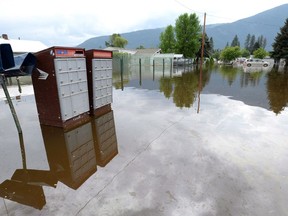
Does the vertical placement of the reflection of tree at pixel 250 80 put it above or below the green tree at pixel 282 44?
below

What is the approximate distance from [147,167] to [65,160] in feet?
5.09

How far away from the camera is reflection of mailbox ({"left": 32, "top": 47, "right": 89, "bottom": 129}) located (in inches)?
192

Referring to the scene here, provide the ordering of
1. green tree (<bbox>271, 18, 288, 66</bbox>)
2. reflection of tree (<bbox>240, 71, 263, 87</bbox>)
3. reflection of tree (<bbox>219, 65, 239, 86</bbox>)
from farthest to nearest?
green tree (<bbox>271, 18, 288, 66</bbox>), reflection of tree (<bbox>219, 65, 239, 86</bbox>), reflection of tree (<bbox>240, 71, 263, 87</bbox>)

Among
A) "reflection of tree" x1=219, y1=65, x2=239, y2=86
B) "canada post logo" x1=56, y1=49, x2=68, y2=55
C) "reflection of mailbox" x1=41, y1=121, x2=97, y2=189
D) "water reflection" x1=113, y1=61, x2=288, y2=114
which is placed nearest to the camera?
"reflection of mailbox" x1=41, y1=121, x2=97, y2=189

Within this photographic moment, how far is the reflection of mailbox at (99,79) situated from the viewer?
5922 millimetres

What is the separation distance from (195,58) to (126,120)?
55.6 meters

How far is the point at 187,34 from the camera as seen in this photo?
5184 cm

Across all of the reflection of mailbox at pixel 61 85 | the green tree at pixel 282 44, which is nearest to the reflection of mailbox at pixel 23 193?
the reflection of mailbox at pixel 61 85

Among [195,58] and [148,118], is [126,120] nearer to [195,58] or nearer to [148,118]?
[148,118]

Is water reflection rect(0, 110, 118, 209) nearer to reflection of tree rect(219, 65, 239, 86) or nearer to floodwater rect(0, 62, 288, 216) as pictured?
floodwater rect(0, 62, 288, 216)

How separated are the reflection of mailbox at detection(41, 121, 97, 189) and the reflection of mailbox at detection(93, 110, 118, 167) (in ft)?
0.42

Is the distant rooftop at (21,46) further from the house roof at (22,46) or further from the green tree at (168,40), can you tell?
the green tree at (168,40)

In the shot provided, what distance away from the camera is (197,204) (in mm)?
2664

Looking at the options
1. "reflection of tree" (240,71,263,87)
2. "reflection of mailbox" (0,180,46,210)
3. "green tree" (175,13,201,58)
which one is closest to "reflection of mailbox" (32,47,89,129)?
"reflection of mailbox" (0,180,46,210)
